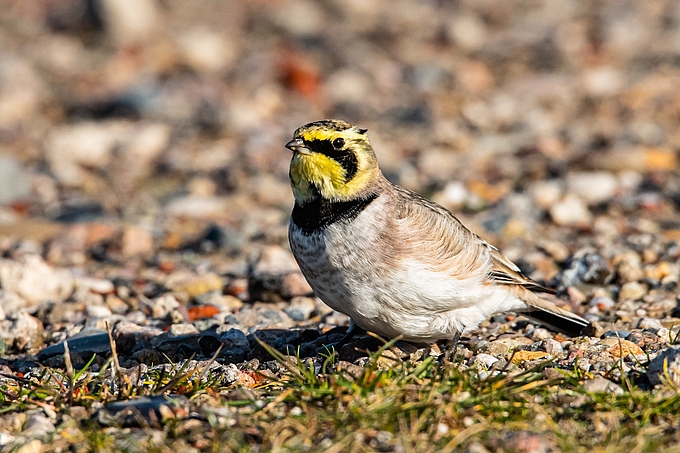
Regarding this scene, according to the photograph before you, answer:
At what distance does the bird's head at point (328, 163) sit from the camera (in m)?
5.05

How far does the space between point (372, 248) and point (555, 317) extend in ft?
4.83

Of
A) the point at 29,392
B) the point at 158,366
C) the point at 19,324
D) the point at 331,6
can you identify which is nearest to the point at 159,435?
the point at 29,392

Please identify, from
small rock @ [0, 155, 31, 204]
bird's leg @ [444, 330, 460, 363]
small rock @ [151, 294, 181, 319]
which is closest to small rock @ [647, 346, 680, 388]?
bird's leg @ [444, 330, 460, 363]

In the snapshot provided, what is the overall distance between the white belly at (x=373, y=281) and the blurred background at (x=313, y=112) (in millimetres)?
2890

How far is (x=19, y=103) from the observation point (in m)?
12.6

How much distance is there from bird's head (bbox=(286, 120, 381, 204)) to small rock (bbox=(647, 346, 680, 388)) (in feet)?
5.94

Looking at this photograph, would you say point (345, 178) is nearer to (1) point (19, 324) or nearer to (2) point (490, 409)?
(2) point (490, 409)

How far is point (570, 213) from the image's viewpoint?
8609 millimetres

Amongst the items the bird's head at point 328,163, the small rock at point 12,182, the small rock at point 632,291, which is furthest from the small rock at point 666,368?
the small rock at point 12,182

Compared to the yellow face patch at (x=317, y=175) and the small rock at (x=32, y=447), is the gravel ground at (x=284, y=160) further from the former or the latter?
the yellow face patch at (x=317, y=175)

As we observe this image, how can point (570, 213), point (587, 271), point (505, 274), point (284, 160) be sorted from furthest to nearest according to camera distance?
point (284, 160)
point (570, 213)
point (587, 271)
point (505, 274)

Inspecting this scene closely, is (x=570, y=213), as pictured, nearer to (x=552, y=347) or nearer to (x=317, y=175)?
(x=552, y=347)

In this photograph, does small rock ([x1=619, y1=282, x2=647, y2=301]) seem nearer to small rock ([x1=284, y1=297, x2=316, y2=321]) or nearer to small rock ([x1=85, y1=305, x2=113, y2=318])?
small rock ([x1=284, y1=297, x2=316, y2=321])

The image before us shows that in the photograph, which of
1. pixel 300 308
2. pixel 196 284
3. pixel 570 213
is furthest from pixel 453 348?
pixel 570 213
